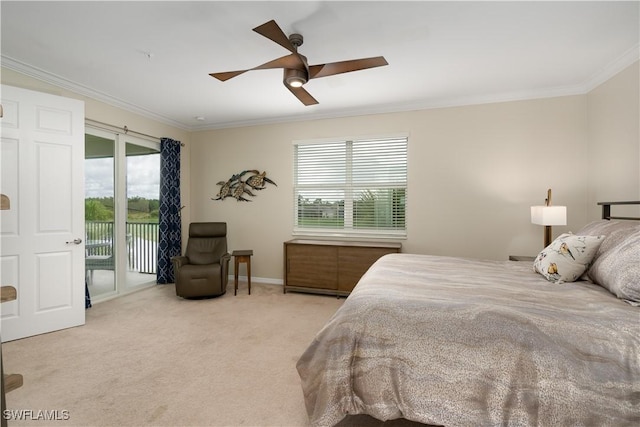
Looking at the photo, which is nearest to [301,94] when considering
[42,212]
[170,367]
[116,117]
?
[170,367]

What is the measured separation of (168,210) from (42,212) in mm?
1873

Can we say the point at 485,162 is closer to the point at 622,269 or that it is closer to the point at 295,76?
the point at 622,269

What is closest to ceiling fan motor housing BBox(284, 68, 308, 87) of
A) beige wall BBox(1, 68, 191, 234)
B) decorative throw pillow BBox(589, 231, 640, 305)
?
decorative throw pillow BBox(589, 231, 640, 305)

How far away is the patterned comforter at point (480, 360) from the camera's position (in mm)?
1205

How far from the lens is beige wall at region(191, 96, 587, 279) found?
3.67m

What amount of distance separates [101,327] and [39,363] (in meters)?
0.75

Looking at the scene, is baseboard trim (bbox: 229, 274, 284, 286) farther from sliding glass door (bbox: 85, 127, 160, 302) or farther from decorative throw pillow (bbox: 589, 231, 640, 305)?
decorative throw pillow (bbox: 589, 231, 640, 305)

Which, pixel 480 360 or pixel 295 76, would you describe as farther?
pixel 295 76

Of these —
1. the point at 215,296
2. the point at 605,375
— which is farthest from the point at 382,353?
the point at 215,296

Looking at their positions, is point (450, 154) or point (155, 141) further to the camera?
point (155, 141)

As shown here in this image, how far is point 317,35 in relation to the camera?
8.25ft

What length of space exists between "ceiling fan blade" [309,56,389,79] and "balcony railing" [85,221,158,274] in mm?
3617

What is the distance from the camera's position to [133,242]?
460 centimetres

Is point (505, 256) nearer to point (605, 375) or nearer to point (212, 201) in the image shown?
point (605, 375)
